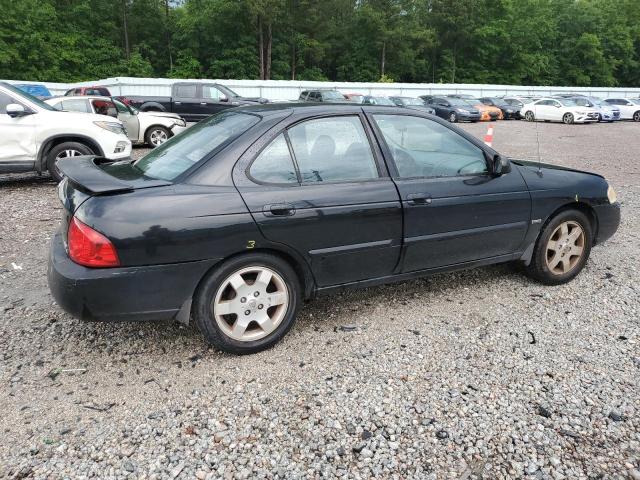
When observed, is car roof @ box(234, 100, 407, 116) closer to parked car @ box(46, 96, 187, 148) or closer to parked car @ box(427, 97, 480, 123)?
parked car @ box(46, 96, 187, 148)

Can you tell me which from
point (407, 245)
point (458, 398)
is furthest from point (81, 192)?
point (458, 398)

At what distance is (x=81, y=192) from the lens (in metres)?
3.05

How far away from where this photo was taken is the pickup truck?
1830cm

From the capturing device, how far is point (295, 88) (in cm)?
3766

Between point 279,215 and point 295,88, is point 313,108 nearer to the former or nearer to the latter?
point 279,215

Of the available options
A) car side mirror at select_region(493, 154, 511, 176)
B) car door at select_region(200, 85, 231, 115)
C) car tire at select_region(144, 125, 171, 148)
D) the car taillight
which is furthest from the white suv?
car door at select_region(200, 85, 231, 115)

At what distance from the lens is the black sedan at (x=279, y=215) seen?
288 centimetres

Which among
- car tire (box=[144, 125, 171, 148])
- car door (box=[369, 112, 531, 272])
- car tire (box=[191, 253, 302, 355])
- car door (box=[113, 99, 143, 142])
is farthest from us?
car tire (box=[144, 125, 171, 148])

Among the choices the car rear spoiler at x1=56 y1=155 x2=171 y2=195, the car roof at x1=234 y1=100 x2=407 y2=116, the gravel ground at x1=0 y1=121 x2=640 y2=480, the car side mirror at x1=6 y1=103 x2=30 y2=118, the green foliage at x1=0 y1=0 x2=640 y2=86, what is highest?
the green foliage at x1=0 y1=0 x2=640 y2=86

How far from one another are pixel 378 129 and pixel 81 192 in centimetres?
200

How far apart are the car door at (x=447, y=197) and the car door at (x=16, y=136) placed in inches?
258

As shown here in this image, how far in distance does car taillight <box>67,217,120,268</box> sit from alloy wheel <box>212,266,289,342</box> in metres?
0.64

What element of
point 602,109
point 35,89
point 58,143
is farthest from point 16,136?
point 602,109

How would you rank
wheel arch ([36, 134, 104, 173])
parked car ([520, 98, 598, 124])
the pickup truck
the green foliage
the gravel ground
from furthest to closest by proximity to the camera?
the green foliage
parked car ([520, 98, 598, 124])
the pickup truck
wheel arch ([36, 134, 104, 173])
the gravel ground
